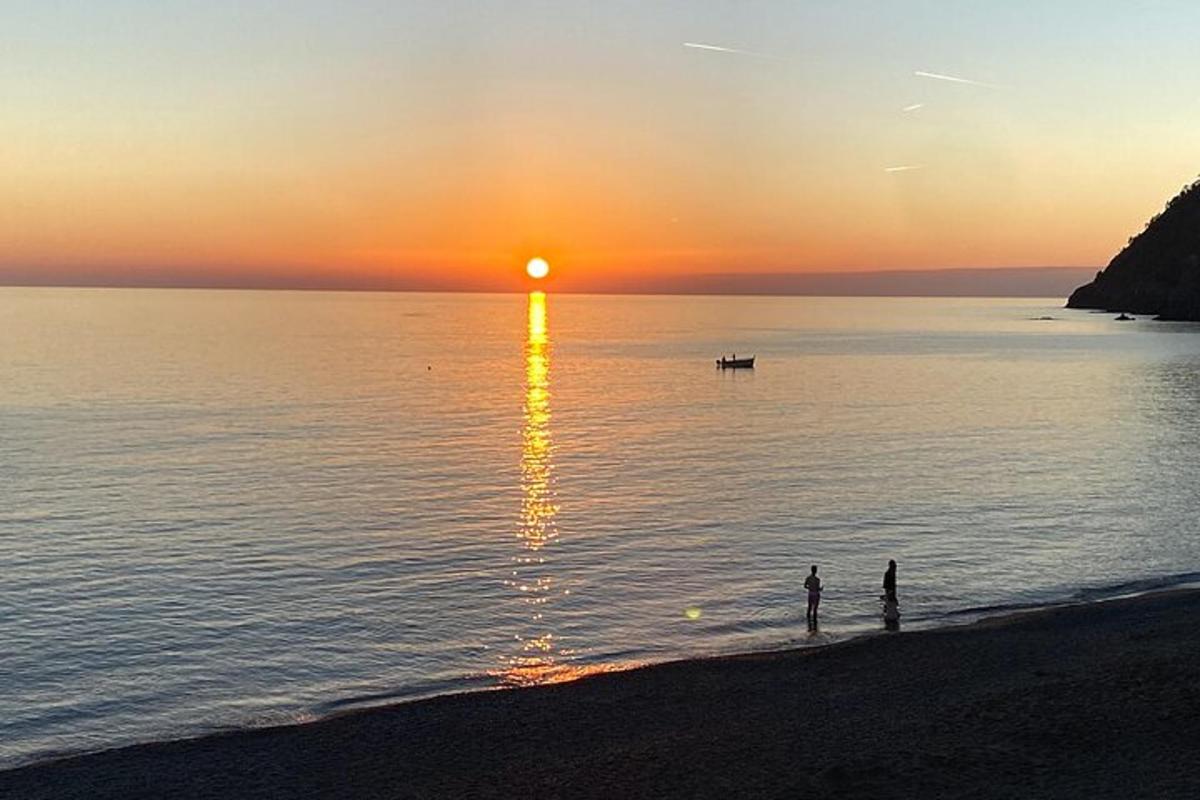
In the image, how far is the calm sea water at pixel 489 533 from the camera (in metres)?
26.9

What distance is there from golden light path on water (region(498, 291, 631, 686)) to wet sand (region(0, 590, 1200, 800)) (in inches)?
77.4

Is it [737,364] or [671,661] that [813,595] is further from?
[737,364]

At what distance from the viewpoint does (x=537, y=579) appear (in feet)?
117

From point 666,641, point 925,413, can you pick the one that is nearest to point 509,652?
point 666,641

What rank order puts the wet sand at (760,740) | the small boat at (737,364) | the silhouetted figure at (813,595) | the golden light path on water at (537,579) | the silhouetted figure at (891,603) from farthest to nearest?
the small boat at (737,364)
the silhouetted figure at (891,603)
the silhouetted figure at (813,595)
the golden light path on water at (537,579)
the wet sand at (760,740)

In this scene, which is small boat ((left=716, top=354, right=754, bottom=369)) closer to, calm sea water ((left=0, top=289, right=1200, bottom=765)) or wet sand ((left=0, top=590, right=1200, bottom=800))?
calm sea water ((left=0, top=289, right=1200, bottom=765))

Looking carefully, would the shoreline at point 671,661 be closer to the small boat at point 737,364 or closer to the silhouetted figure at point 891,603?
the silhouetted figure at point 891,603

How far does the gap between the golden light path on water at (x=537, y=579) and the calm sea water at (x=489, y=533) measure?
0.14 metres

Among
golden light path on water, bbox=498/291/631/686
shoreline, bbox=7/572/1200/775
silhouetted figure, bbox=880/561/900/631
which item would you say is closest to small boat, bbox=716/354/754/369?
golden light path on water, bbox=498/291/631/686

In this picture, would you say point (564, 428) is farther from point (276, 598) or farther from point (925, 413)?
point (276, 598)

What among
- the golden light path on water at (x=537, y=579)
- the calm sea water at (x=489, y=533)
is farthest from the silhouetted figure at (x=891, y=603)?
the golden light path on water at (x=537, y=579)

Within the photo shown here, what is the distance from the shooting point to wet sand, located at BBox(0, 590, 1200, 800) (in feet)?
57.6

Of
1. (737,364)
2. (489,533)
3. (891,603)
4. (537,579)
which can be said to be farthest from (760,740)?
(737,364)

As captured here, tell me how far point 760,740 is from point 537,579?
54.2ft
